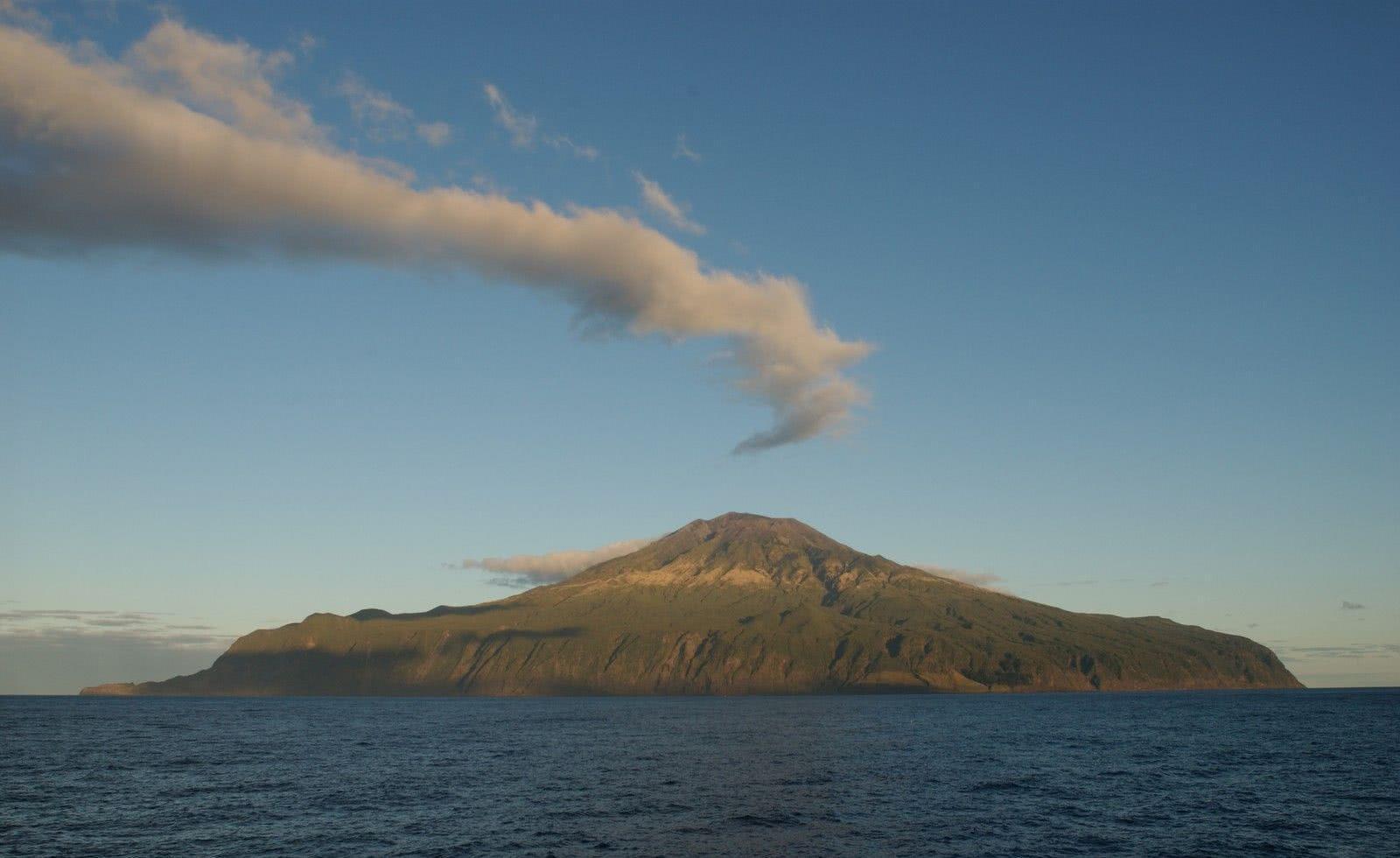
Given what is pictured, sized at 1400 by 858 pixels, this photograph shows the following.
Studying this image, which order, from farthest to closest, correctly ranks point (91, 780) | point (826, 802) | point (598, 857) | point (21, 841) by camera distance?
point (91, 780) → point (826, 802) → point (21, 841) → point (598, 857)

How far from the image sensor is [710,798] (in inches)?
3450

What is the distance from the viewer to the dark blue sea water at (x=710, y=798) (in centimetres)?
6688

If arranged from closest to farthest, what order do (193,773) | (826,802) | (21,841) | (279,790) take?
(21,841)
(826,802)
(279,790)
(193,773)

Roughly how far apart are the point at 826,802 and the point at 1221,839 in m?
30.0

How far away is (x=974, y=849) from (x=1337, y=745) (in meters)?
116

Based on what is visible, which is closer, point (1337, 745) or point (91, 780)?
point (91, 780)

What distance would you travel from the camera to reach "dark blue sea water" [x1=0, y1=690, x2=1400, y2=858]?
6688 cm

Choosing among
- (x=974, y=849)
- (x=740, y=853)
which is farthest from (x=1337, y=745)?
(x=740, y=853)

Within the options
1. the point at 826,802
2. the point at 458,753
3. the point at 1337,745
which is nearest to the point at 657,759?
the point at 458,753

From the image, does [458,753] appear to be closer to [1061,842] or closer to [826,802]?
[826,802]

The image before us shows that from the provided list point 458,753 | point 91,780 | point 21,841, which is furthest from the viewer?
point 458,753

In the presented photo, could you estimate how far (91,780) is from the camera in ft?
331

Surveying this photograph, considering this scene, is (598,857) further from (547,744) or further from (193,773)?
(547,744)

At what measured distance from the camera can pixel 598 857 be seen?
61.6 metres
